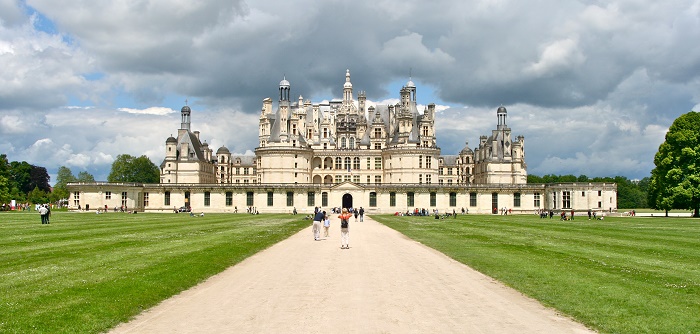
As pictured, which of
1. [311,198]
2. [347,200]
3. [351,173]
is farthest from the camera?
[351,173]

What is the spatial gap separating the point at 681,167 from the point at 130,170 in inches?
4526

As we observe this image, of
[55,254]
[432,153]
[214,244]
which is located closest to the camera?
[55,254]

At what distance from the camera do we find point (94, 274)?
18016mm

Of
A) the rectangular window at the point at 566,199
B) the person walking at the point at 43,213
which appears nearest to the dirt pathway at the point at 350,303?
the person walking at the point at 43,213

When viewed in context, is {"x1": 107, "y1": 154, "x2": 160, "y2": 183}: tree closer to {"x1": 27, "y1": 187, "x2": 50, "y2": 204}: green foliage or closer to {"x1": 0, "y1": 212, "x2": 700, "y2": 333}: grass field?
{"x1": 27, "y1": 187, "x2": 50, "y2": 204}: green foliage

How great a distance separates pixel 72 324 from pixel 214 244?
18.0 meters

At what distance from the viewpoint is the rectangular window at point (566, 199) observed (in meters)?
91.8

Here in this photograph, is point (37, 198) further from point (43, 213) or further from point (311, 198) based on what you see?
point (43, 213)

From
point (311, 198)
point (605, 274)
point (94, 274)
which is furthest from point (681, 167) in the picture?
point (94, 274)

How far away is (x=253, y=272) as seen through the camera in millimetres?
20766

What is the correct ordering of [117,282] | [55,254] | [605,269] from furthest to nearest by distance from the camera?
[55,254], [605,269], [117,282]

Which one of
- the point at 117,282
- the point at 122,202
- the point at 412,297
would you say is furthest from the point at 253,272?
the point at 122,202

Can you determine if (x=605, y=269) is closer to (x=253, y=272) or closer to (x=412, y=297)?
(x=412, y=297)

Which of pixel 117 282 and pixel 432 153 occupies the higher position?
pixel 432 153
